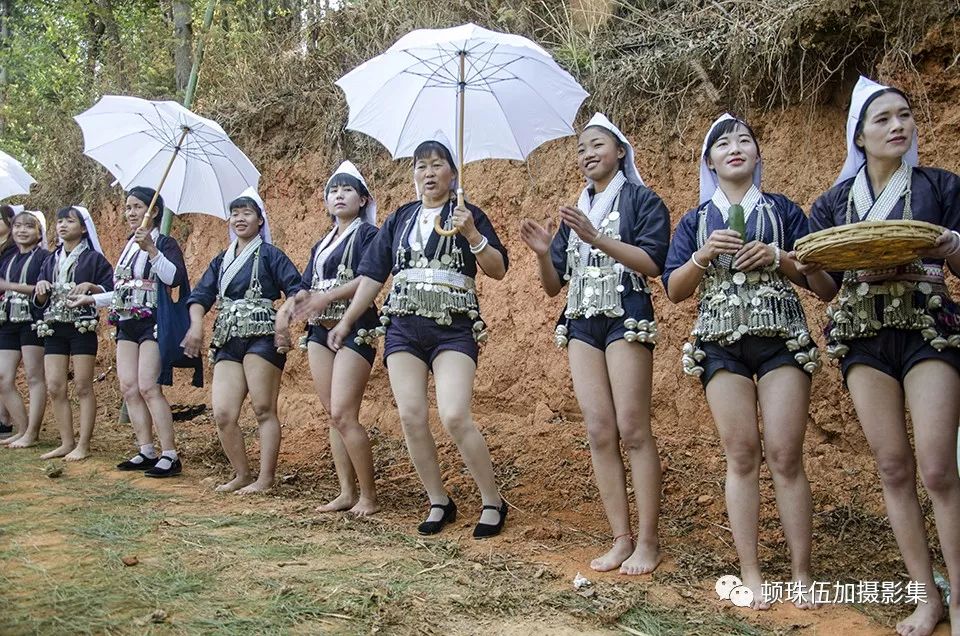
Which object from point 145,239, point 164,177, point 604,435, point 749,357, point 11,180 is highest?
point 11,180

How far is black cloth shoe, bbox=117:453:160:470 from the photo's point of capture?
264 inches

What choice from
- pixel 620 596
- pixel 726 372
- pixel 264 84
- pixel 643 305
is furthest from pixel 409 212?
pixel 264 84

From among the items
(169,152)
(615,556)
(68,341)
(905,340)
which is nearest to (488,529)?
(615,556)

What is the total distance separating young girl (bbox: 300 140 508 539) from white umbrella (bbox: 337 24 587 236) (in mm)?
209

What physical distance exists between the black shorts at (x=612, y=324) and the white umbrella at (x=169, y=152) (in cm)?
327

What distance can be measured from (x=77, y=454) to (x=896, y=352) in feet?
21.1

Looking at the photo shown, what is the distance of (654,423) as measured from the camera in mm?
6059

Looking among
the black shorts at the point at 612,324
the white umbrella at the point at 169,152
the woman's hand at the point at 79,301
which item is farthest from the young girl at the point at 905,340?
the woman's hand at the point at 79,301

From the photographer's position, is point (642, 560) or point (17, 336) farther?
point (17, 336)

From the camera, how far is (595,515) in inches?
207

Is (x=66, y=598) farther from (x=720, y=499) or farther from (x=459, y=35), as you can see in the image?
(x=720, y=499)

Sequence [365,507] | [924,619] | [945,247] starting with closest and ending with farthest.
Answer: [945,247]
[924,619]
[365,507]

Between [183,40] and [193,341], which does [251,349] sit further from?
[183,40]

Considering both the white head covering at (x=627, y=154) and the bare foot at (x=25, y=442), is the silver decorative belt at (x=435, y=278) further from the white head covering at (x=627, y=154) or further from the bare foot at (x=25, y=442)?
the bare foot at (x=25, y=442)
